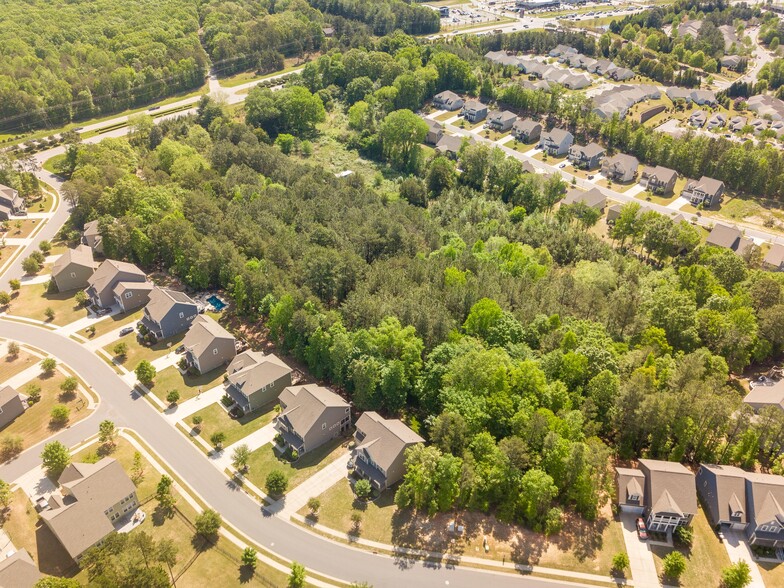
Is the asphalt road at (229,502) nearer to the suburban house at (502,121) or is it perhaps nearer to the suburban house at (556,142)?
the suburban house at (556,142)

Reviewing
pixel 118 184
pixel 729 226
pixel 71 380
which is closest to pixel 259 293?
pixel 71 380

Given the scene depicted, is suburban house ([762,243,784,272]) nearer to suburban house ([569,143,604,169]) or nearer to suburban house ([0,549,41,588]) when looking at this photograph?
suburban house ([569,143,604,169])

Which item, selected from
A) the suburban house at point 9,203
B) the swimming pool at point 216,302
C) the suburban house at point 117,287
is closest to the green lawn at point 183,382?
the swimming pool at point 216,302

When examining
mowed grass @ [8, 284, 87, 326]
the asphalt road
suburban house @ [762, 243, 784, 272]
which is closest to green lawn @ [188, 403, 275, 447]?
the asphalt road

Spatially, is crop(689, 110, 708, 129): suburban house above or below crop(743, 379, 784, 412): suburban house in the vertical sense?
above

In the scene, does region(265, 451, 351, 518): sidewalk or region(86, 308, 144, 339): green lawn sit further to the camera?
region(86, 308, 144, 339): green lawn

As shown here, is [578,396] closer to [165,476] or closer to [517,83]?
[165,476]

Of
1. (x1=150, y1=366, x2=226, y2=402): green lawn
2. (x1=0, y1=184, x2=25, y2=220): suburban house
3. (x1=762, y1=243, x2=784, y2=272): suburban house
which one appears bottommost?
(x1=762, y1=243, x2=784, y2=272): suburban house
